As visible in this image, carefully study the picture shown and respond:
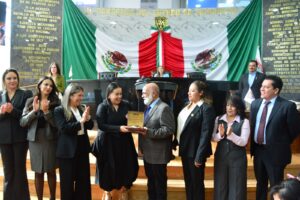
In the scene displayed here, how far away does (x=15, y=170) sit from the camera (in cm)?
318

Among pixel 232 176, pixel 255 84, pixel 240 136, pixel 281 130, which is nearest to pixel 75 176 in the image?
pixel 232 176

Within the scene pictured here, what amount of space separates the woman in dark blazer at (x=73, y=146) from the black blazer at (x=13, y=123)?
1.37ft

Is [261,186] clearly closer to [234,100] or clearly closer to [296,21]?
[234,100]

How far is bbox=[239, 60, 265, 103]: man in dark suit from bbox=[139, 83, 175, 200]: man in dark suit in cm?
362

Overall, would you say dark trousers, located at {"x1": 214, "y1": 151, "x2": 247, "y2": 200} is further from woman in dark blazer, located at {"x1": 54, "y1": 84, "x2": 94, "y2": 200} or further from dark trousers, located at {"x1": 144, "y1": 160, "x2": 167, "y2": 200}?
woman in dark blazer, located at {"x1": 54, "y1": 84, "x2": 94, "y2": 200}

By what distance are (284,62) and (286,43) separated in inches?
15.7

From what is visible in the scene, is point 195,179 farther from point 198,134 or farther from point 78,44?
point 78,44

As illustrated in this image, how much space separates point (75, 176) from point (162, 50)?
18.5 ft

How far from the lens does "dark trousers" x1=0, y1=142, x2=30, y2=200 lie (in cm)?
315

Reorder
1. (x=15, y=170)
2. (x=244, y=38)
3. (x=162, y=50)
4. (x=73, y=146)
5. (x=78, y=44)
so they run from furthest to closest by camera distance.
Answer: (x=162, y=50) → (x=78, y=44) → (x=244, y=38) → (x=15, y=170) → (x=73, y=146)

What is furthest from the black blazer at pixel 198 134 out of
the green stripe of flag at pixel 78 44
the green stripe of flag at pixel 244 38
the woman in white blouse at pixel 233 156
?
the green stripe of flag at pixel 78 44

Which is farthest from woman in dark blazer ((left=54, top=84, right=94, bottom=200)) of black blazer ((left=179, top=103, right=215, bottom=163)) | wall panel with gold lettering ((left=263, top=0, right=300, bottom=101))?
wall panel with gold lettering ((left=263, top=0, right=300, bottom=101))

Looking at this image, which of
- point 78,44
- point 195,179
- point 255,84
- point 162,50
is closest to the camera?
point 195,179

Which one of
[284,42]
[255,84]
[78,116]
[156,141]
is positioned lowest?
[156,141]
